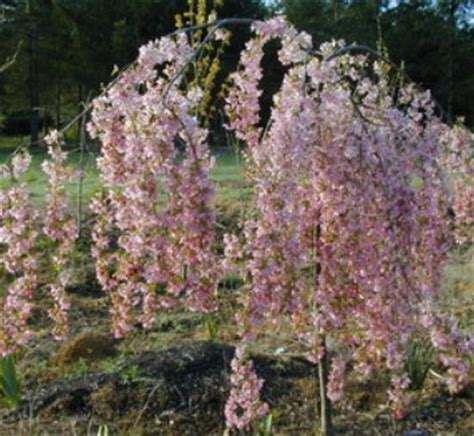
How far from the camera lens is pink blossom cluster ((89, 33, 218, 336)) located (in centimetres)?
264

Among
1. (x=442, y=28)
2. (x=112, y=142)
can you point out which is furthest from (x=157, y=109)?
(x=442, y=28)

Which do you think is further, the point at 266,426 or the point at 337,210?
the point at 266,426

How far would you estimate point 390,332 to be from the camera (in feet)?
10.0

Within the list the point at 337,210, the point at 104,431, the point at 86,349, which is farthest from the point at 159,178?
the point at 86,349

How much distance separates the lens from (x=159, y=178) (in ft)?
9.23

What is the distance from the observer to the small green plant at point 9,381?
415 cm

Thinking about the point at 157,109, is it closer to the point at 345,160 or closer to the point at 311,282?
the point at 345,160

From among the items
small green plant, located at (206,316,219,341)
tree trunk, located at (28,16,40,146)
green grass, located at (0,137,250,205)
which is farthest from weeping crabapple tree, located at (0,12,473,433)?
tree trunk, located at (28,16,40,146)

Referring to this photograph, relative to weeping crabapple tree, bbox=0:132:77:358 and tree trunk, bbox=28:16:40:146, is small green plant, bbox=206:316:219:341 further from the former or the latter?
tree trunk, bbox=28:16:40:146

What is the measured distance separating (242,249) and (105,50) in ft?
61.6

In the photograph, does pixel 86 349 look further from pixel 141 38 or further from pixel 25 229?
pixel 141 38

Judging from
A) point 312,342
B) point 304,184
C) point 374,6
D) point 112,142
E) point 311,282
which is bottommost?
point 312,342

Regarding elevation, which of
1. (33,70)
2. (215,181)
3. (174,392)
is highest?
(33,70)

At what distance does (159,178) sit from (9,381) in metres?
1.95
